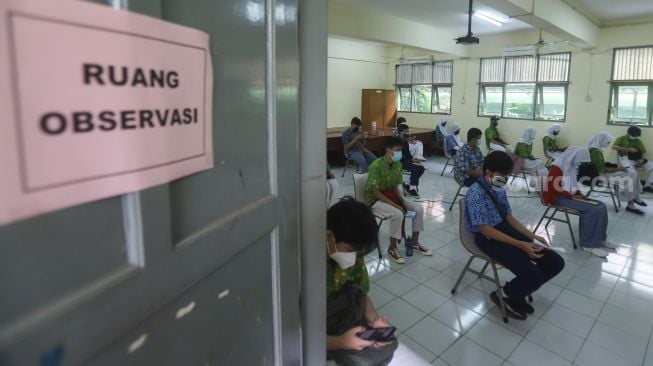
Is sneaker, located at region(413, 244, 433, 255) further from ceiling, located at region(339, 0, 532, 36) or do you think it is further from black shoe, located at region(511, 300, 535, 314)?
ceiling, located at region(339, 0, 532, 36)

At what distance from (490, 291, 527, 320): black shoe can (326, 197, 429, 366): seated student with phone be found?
1221 millimetres

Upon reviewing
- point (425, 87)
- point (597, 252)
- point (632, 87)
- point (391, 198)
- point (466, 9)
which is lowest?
point (597, 252)

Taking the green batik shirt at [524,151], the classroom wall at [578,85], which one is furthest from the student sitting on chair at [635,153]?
the green batik shirt at [524,151]

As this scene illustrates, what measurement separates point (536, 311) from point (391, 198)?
1430 millimetres

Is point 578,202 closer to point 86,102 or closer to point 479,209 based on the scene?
point 479,209

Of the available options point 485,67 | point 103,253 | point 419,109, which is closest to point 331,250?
point 103,253

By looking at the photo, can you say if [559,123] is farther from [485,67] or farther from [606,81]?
[485,67]

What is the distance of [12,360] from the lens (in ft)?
1.07

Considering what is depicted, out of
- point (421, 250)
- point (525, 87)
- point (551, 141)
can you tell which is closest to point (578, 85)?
point (525, 87)

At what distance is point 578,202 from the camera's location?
348 centimetres

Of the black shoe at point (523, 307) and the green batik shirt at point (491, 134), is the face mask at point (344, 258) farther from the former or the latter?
the green batik shirt at point (491, 134)

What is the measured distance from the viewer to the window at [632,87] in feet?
19.7

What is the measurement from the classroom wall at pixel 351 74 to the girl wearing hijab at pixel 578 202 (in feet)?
18.9

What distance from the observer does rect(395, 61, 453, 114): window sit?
875cm
